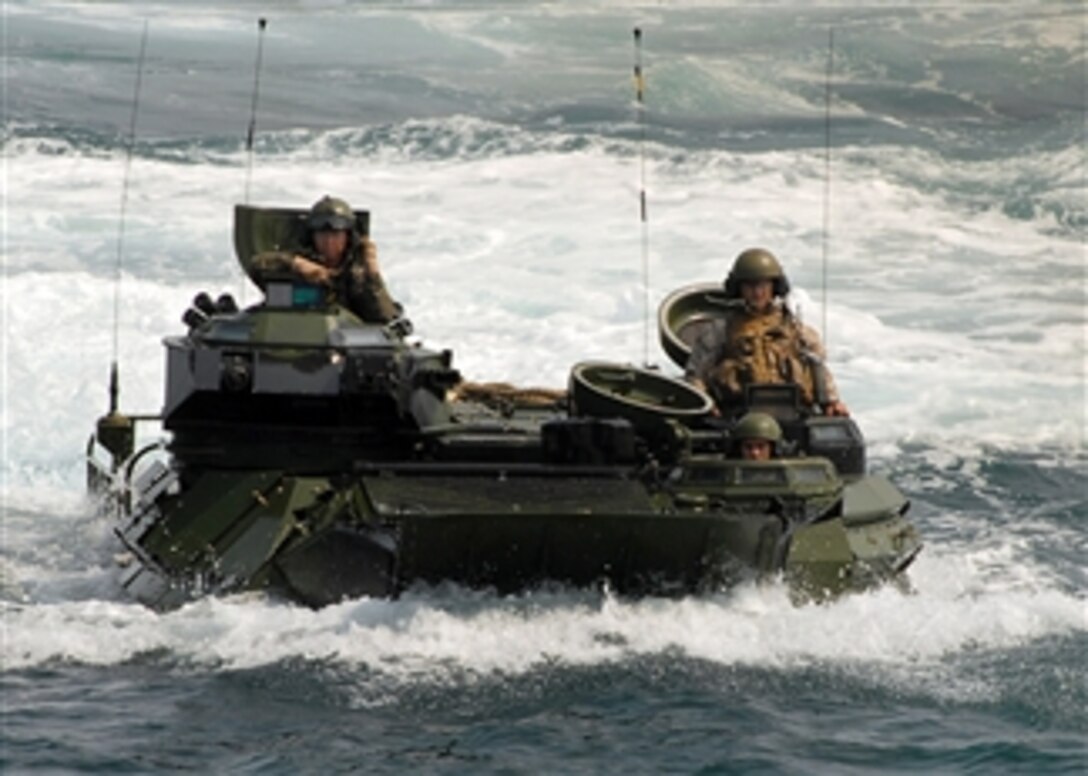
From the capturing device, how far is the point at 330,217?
24.9m

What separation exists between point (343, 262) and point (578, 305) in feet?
46.0

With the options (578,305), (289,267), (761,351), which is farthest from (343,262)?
(578,305)

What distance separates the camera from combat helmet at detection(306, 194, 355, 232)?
81.7ft

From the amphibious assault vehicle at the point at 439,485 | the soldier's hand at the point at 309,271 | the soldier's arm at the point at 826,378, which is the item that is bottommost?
the amphibious assault vehicle at the point at 439,485

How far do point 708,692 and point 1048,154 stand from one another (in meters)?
30.3

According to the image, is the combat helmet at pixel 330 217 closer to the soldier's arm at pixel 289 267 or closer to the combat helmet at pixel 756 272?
the soldier's arm at pixel 289 267

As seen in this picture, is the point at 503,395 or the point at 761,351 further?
the point at 503,395

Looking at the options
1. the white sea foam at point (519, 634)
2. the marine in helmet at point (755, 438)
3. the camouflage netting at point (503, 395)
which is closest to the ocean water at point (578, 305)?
the white sea foam at point (519, 634)

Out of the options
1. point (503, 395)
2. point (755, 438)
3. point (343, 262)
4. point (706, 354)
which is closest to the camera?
point (755, 438)

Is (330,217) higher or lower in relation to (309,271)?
higher

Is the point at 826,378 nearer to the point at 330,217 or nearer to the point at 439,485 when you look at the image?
the point at 330,217

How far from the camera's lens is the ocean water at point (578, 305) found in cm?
1889

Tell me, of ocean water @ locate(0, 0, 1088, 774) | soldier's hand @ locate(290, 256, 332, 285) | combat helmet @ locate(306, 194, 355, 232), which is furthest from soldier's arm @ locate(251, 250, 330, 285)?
ocean water @ locate(0, 0, 1088, 774)

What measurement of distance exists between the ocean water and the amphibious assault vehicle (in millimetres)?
332
